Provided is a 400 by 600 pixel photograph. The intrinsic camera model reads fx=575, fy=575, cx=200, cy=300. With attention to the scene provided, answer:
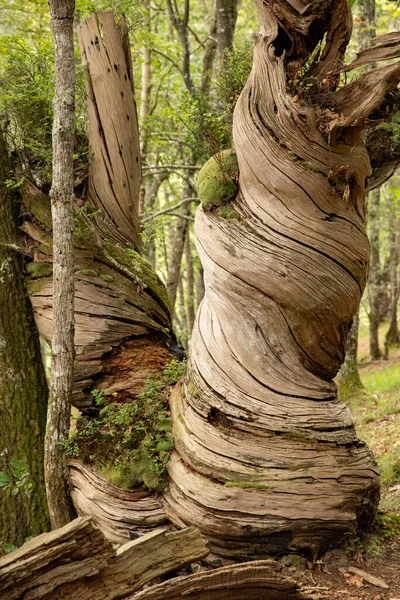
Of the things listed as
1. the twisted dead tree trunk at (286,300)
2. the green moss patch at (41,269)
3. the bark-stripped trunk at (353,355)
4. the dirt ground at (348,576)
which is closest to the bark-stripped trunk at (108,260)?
the green moss patch at (41,269)

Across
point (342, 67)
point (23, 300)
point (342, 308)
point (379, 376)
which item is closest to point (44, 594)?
point (342, 308)

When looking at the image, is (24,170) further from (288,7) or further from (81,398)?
A: (288,7)

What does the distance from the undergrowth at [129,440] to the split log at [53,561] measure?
2043mm

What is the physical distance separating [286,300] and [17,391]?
3.23m

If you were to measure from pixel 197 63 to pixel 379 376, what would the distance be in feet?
32.4

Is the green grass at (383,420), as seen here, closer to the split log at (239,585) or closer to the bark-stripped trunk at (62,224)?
the split log at (239,585)

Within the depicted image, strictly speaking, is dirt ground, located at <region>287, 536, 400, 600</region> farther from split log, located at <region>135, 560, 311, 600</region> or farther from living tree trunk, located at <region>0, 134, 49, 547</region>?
living tree trunk, located at <region>0, 134, 49, 547</region>

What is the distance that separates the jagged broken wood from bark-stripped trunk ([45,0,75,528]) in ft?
7.38

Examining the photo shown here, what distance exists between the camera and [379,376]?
14.1 m

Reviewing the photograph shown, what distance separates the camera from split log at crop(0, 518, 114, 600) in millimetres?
3135

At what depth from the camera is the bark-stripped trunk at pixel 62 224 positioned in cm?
550

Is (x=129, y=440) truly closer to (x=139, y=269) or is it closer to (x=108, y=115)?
(x=139, y=269)

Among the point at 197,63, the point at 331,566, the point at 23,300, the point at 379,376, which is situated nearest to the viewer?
the point at 331,566

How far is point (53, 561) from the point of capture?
326cm
